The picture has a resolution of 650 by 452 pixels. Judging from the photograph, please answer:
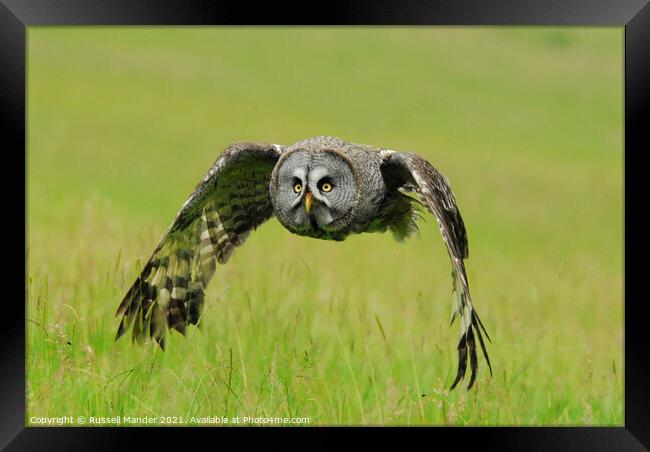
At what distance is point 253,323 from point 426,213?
149 cm

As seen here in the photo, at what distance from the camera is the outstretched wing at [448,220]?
14.6 feet

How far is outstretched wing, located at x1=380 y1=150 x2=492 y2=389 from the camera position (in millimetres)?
Result: 4449

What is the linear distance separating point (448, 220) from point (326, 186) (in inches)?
36.2

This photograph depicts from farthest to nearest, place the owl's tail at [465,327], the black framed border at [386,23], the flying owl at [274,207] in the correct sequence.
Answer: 1. the flying owl at [274,207]
2. the owl's tail at [465,327]
3. the black framed border at [386,23]

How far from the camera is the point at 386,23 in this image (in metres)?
4.00

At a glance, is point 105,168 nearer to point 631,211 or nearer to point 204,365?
point 204,365

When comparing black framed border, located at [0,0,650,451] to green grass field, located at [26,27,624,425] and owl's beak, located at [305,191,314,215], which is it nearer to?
green grass field, located at [26,27,624,425]

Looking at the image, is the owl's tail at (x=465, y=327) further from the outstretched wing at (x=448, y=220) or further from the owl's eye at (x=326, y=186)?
the owl's eye at (x=326, y=186)

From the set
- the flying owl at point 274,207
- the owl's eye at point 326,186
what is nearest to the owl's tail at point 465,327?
the flying owl at point 274,207

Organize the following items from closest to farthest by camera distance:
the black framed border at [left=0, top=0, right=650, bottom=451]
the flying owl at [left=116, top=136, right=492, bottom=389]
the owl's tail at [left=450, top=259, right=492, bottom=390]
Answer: the black framed border at [left=0, top=0, right=650, bottom=451] → the owl's tail at [left=450, top=259, right=492, bottom=390] → the flying owl at [left=116, top=136, right=492, bottom=389]

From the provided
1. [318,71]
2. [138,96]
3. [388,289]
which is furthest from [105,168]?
[318,71]

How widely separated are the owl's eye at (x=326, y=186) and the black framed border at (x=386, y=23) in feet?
5.68

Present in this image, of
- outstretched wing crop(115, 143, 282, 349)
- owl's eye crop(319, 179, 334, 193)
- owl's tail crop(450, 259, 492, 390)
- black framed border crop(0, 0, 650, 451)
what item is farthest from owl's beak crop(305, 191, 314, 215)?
black framed border crop(0, 0, 650, 451)

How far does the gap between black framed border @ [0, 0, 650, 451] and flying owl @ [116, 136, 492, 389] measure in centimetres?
122
